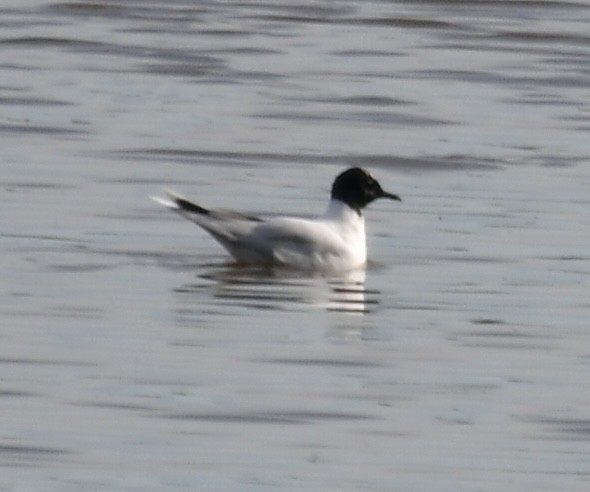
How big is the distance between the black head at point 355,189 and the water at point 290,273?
325 millimetres

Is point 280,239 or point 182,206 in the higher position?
point 182,206

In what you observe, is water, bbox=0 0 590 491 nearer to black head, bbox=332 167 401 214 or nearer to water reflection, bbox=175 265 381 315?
water reflection, bbox=175 265 381 315

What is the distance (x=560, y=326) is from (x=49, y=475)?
3.49 meters

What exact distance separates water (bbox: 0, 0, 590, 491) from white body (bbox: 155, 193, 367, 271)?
0.12 metres

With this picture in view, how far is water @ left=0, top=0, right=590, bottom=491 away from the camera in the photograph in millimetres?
8695

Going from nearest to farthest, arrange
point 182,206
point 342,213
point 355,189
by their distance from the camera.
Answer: point 182,206
point 342,213
point 355,189

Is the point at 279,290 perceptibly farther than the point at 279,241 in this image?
No

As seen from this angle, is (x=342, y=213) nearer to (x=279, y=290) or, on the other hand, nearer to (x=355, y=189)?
(x=355, y=189)

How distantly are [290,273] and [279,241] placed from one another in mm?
183

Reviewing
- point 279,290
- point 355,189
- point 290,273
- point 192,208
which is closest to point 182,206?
point 192,208

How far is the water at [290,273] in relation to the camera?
8695 millimetres

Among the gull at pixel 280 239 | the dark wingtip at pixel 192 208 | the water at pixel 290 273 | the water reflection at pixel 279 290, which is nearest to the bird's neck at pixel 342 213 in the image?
the gull at pixel 280 239

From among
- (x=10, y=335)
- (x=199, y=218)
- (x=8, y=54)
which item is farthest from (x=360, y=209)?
(x=8, y=54)

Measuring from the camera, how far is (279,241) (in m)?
12.6
